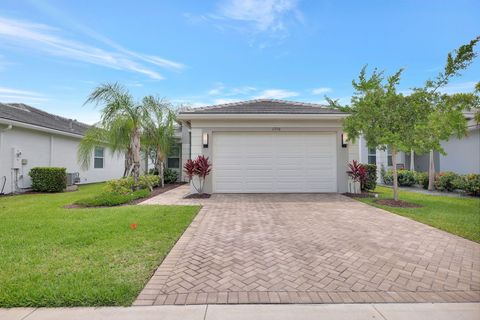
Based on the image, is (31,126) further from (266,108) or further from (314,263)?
(314,263)

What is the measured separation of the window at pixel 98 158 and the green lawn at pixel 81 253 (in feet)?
34.8

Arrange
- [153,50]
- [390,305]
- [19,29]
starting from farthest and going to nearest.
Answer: [153,50] → [19,29] → [390,305]

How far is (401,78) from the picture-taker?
26.6ft

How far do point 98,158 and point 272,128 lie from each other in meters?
13.3

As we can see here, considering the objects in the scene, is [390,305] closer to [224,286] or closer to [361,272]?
[361,272]

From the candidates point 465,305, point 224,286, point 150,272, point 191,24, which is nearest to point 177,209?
point 150,272

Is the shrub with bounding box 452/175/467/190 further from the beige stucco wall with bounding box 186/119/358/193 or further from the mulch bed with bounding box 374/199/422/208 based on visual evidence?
the beige stucco wall with bounding box 186/119/358/193

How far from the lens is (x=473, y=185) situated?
10.2 m

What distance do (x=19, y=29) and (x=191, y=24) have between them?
20.5ft

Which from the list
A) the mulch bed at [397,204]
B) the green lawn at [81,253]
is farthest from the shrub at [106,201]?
the mulch bed at [397,204]

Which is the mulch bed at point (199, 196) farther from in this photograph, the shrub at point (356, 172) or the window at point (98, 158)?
the window at point (98, 158)

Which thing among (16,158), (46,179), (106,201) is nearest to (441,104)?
(106,201)

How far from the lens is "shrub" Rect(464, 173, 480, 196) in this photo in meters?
10.1

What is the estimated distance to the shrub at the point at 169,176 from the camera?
53.7ft
